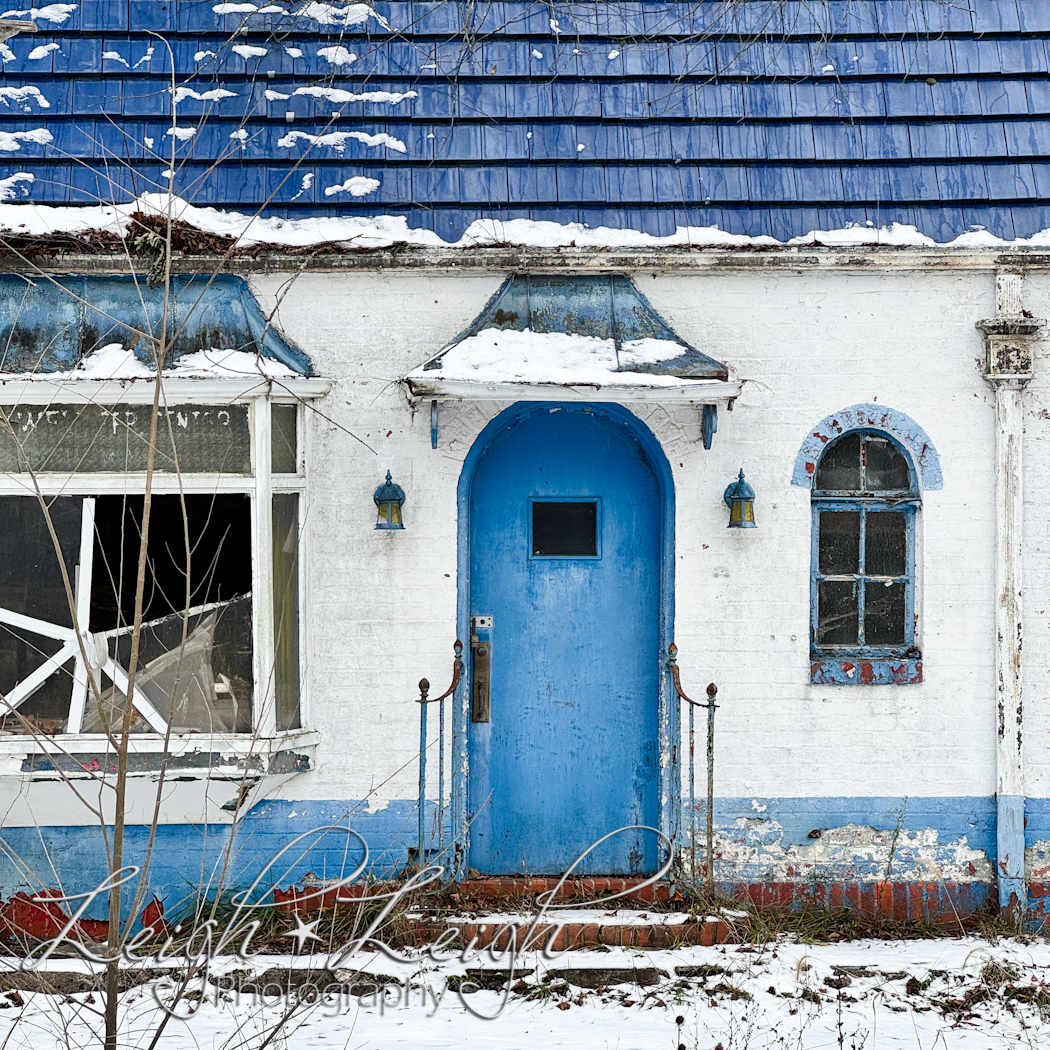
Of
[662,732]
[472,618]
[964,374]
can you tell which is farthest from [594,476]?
[964,374]

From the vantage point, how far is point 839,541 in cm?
561

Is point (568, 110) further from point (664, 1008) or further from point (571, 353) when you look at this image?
point (664, 1008)

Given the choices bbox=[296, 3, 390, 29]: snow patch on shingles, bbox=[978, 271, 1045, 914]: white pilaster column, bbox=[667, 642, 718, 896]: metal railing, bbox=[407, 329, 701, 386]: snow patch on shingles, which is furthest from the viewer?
bbox=[296, 3, 390, 29]: snow patch on shingles

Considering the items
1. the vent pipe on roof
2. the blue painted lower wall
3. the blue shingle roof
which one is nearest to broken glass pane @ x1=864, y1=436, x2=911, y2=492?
the blue shingle roof

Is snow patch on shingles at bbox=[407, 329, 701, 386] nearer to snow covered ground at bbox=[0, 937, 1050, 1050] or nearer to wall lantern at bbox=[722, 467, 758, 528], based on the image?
wall lantern at bbox=[722, 467, 758, 528]

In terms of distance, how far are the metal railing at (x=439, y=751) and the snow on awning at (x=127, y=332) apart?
1715 millimetres

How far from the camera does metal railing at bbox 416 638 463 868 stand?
17.1 ft

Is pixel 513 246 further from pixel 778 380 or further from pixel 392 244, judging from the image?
pixel 778 380

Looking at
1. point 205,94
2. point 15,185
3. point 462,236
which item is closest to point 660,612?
point 462,236

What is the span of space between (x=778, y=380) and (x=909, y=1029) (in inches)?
124

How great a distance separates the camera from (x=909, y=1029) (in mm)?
4336

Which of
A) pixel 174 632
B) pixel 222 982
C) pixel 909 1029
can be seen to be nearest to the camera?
pixel 909 1029

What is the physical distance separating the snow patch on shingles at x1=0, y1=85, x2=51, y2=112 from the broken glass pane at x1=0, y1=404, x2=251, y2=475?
1696 millimetres

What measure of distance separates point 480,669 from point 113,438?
2234 millimetres
